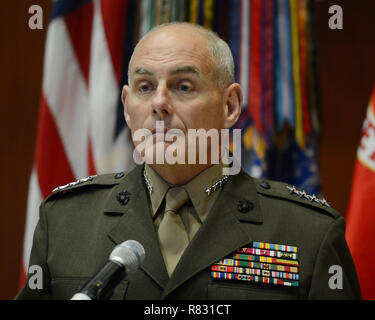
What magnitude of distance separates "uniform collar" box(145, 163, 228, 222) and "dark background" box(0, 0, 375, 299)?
1.28m

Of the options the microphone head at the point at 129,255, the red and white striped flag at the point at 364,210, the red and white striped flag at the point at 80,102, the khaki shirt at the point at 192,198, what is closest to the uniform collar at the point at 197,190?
the khaki shirt at the point at 192,198

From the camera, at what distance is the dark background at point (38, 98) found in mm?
2623

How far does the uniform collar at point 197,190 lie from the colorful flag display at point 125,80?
3.04 ft

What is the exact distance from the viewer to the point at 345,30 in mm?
2652

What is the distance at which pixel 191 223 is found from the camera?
4.74 ft

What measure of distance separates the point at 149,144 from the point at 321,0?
170cm

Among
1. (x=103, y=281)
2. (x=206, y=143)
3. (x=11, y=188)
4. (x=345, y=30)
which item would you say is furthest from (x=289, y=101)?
(x=103, y=281)

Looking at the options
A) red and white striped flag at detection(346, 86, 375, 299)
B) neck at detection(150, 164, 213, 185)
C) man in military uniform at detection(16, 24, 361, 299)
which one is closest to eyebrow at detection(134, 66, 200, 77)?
man in military uniform at detection(16, 24, 361, 299)

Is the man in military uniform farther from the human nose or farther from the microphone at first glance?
the microphone

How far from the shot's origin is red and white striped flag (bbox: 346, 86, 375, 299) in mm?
1980

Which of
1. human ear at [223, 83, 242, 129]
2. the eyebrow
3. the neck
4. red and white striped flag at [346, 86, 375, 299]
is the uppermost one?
the eyebrow

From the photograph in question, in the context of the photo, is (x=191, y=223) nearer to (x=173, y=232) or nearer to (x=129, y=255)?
(x=173, y=232)

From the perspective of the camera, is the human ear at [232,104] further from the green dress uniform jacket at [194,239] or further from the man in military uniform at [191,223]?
the green dress uniform jacket at [194,239]
